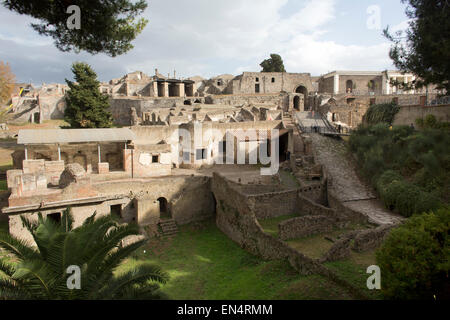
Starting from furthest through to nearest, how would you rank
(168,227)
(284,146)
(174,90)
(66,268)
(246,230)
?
(174,90), (284,146), (168,227), (246,230), (66,268)

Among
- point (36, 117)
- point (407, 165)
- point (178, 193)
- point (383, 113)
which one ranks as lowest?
point (178, 193)

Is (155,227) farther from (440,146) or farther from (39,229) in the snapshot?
(440,146)

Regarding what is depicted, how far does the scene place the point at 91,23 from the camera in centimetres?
1204

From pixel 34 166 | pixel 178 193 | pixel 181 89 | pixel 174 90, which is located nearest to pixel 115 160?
pixel 34 166

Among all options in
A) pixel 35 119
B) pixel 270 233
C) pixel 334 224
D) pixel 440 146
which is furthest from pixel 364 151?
pixel 35 119

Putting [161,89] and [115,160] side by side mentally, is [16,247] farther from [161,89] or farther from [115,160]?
[161,89]

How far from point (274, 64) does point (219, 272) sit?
48.4m

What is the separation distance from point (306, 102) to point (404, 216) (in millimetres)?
30236

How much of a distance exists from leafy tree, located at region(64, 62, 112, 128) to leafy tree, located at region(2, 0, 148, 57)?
17.9 metres

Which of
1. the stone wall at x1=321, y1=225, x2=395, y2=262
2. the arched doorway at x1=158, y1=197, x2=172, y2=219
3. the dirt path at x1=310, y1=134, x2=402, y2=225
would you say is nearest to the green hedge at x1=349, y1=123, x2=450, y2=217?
the dirt path at x1=310, y1=134, x2=402, y2=225

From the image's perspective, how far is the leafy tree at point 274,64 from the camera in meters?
56.0

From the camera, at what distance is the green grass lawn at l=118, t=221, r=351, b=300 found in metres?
9.82

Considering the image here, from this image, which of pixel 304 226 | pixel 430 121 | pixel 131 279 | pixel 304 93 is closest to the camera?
pixel 131 279

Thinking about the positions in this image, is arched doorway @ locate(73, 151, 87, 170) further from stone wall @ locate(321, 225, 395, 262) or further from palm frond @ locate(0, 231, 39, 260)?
stone wall @ locate(321, 225, 395, 262)
